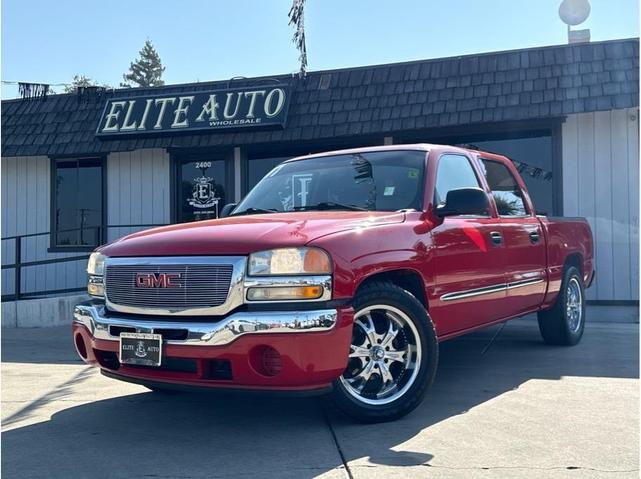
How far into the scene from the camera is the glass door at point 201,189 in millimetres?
11984

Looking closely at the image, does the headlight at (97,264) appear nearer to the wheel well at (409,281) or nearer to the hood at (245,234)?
the hood at (245,234)

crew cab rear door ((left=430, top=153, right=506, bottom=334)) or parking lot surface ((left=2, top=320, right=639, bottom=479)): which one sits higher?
crew cab rear door ((left=430, top=153, right=506, bottom=334))

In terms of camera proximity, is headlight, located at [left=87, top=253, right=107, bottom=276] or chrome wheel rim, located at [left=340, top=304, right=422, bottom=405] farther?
headlight, located at [left=87, top=253, right=107, bottom=276]

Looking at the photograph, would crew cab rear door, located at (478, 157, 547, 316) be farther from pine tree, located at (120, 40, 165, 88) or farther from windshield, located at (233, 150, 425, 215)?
pine tree, located at (120, 40, 165, 88)

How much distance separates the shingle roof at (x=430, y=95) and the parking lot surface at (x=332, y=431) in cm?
433

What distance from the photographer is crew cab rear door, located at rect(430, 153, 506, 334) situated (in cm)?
492

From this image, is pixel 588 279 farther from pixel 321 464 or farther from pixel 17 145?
pixel 17 145

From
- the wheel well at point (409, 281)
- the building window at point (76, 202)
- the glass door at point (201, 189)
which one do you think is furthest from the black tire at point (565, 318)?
the building window at point (76, 202)

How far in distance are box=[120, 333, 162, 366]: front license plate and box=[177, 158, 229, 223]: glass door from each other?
7809 mm

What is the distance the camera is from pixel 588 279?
7.75 metres

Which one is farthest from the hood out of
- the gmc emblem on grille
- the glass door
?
the glass door

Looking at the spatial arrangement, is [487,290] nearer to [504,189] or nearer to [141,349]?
[504,189]

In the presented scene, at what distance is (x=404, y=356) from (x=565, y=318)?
3.21 metres

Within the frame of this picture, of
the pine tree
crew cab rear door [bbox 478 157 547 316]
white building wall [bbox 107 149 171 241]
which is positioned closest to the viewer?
crew cab rear door [bbox 478 157 547 316]
